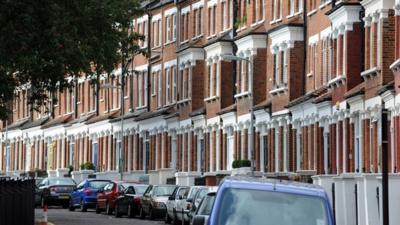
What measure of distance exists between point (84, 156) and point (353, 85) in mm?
54350

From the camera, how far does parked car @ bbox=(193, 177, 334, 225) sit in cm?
2225

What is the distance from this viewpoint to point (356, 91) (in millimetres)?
Answer: 53250

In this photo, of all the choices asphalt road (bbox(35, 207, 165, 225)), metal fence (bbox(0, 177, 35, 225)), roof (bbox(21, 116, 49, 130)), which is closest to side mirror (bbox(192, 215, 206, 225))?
metal fence (bbox(0, 177, 35, 225))

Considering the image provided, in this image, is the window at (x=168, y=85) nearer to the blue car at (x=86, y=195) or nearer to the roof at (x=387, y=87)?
the blue car at (x=86, y=195)

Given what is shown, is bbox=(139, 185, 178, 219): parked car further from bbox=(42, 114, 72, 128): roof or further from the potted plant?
bbox=(42, 114, 72, 128): roof

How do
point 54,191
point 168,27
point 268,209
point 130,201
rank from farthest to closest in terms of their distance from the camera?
point 168,27 < point 54,191 < point 130,201 < point 268,209

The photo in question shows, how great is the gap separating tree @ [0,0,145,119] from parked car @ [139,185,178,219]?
13127mm

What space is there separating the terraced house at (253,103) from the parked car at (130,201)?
5413 millimetres

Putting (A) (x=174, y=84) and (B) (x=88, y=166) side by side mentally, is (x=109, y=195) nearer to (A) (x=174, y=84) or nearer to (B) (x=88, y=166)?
(A) (x=174, y=84)

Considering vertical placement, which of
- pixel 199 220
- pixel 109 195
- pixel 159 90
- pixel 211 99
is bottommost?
pixel 199 220

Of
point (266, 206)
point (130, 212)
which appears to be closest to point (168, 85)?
point (130, 212)

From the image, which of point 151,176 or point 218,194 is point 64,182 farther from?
point 218,194

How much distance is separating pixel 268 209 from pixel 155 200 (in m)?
35.5

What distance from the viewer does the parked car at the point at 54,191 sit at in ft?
234
